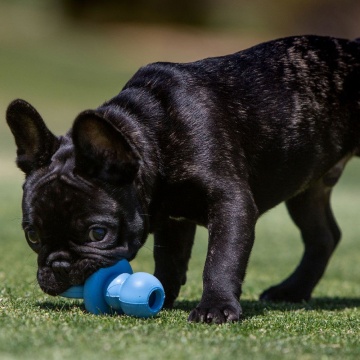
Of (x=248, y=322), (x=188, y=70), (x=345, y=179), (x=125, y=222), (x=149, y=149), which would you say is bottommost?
(x=345, y=179)

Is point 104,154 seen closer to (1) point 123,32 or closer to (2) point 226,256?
(2) point 226,256

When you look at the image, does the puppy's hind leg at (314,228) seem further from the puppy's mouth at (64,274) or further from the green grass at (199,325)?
the puppy's mouth at (64,274)

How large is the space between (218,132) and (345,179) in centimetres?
1393

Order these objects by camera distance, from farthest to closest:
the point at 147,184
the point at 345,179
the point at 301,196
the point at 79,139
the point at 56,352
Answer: the point at 345,179
the point at 301,196
the point at 147,184
the point at 79,139
the point at 56,352

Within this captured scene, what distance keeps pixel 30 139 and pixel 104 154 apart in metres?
0.49

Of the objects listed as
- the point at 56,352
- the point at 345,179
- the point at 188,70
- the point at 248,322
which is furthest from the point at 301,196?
the point at 345,179

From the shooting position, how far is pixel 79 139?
4.54 meters

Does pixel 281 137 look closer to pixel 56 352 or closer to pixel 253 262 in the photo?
pixel 56 352

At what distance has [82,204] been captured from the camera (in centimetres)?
452

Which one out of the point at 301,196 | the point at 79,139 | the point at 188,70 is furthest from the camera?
the point at 301,196

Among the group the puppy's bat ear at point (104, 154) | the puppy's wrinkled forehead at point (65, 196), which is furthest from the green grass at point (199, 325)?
the puppy's bat ear at point (104, 154)

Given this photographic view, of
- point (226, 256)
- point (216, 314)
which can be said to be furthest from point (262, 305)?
point (216, 314)

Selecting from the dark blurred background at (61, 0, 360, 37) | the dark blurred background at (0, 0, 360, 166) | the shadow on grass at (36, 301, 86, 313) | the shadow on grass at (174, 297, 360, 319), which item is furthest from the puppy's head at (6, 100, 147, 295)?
the dark blurred background at (61, 0, 360, 37)

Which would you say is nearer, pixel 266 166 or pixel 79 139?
pixel 79 139
